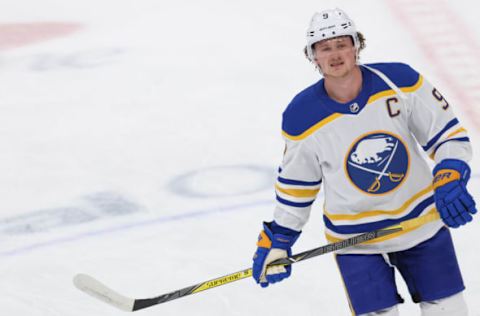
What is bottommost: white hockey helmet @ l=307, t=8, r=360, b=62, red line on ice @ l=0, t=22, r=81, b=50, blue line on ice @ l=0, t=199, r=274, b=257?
white hockey helmet @ l=307, t=8, r=360, b=62

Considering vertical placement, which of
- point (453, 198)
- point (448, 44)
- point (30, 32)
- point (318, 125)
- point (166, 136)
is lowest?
point (453, 198)

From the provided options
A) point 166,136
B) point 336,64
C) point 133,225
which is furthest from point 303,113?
point 166,136

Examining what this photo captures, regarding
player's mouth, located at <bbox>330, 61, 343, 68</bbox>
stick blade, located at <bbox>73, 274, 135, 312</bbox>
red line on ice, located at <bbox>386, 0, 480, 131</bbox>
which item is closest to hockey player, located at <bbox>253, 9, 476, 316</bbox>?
player's mouth, located at <bbox>330, 61, 343, 68</bbox>

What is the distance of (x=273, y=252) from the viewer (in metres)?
2.83

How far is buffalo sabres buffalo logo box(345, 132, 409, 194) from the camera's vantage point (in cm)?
266

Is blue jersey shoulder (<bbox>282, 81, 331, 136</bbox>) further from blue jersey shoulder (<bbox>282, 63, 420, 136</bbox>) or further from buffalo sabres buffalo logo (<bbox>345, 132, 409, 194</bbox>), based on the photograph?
buffalo sabres buffalo logo (<bbox>345, 132, 409, 194</bbox>)

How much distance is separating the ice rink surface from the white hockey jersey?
918 mm

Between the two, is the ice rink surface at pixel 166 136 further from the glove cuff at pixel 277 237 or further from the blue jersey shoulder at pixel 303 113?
the blue jersey shoulder at pixel 303 113

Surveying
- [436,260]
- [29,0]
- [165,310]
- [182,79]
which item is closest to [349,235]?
[436,260]

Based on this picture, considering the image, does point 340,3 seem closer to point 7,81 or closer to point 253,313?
point 7,81

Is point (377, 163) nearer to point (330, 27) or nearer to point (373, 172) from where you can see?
point (373, 172)

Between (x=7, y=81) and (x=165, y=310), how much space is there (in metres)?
3.55

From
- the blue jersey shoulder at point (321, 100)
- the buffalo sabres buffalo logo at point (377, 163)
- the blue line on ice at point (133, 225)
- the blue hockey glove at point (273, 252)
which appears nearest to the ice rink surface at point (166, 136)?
the blue line on ice at point (133, 225)

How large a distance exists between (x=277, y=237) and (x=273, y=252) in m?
0.05
